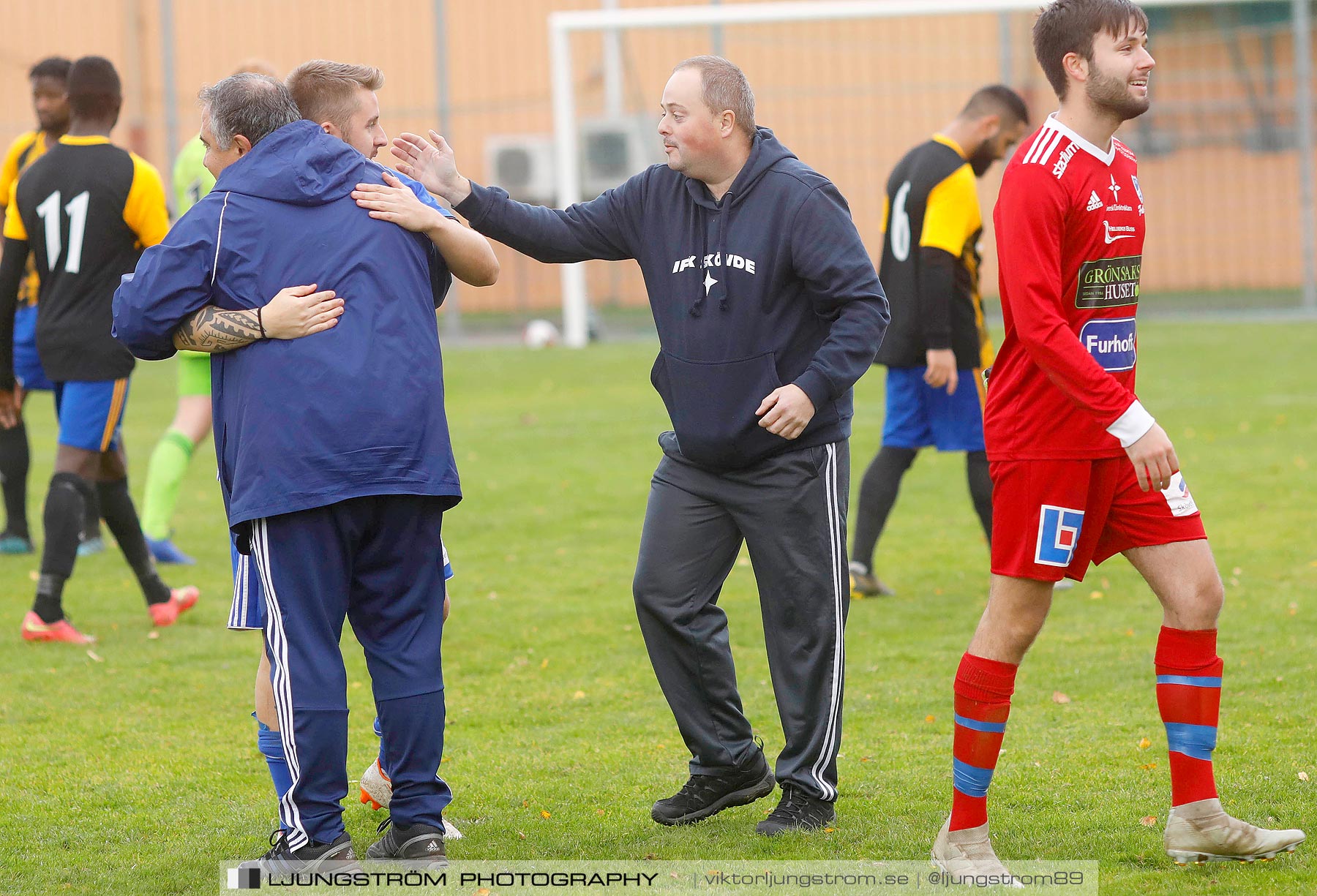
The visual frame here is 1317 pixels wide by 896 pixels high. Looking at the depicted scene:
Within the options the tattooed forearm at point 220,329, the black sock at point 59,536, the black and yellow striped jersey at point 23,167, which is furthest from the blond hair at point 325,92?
the black and yellow striped jersey at point 23,167

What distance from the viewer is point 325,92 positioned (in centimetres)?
388

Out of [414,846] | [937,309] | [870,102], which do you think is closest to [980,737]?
[414,846]

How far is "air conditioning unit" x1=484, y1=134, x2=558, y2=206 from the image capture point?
24.3 metres

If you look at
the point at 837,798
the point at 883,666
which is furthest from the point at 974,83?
the point at 837,798

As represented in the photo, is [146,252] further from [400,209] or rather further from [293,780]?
[293,780]

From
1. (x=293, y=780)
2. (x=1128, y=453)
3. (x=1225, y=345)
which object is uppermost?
(x=1128, y=453)

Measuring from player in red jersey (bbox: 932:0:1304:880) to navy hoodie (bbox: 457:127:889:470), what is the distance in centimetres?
45

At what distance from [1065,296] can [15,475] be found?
21.9ft

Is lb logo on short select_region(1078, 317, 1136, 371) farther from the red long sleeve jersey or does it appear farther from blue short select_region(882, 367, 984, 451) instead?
blue short select_region(882, 367, 984, 451)

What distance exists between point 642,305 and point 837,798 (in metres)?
16.6

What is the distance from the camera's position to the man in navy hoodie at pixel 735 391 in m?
4.01

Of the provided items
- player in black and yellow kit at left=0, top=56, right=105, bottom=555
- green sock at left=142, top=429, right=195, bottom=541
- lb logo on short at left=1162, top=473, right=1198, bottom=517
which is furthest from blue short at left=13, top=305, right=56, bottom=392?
lb logo on short at left=1162, top=473, right=1198, bottom=517

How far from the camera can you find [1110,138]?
12.1 feet

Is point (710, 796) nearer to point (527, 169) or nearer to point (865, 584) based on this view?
point (865, 584)
